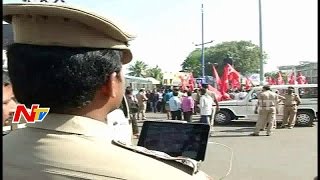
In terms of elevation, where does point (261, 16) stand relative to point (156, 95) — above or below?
above

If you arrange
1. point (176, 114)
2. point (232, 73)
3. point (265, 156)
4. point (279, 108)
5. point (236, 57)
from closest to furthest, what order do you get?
point (265, 156) → point (279, 108) → point (176, 114) → point (232, 73) → point (236, 57)

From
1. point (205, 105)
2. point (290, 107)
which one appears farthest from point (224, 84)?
point (205, 105)

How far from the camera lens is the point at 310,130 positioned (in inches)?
509

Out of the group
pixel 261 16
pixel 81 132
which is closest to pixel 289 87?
pixel 261 16

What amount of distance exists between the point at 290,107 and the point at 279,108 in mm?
575

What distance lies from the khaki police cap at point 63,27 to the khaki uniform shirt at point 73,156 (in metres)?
0.20

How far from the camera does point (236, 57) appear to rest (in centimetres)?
8569

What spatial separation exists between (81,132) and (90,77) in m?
0.15

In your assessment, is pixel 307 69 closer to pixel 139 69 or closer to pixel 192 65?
pixel 139 69

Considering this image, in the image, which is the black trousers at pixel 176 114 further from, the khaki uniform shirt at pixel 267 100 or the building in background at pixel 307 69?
the building in background at pixel 307 69

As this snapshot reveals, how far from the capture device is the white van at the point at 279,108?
13852mm

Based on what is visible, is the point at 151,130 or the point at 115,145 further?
the point at 151,130

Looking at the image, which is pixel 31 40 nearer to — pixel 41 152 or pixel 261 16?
pixel 41 152

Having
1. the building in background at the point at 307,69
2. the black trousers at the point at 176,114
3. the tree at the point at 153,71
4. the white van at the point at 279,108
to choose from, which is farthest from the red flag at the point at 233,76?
the tree at the point at 153,71
